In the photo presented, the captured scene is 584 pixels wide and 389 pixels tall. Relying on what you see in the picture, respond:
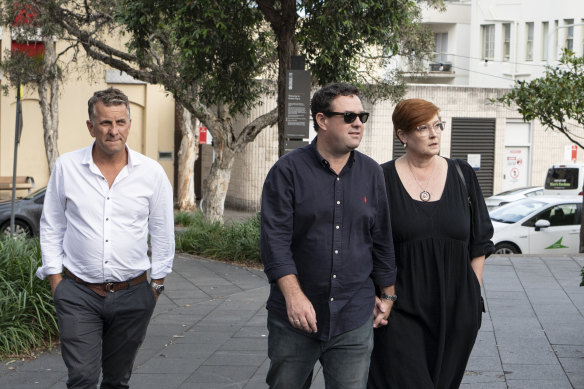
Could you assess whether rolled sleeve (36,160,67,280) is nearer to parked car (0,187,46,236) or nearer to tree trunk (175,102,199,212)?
parked car (0,187,46,236)

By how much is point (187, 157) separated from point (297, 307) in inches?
950

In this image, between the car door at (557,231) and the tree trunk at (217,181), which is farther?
the tree trunk at (217,181)

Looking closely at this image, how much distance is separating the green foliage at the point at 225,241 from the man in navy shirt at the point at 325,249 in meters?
8.87

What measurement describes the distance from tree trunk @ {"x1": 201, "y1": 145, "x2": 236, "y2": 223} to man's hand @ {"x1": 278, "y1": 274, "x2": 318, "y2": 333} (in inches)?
644

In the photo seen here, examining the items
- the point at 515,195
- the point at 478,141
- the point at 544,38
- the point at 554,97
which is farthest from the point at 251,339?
the point at 544,38

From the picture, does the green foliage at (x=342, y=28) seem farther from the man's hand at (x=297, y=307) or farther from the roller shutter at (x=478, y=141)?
the roller shutter at (x=478, y=141)

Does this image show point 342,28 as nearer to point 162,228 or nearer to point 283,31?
point 283,31

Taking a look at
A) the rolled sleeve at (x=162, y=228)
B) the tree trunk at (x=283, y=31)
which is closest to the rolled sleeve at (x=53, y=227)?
the rolled sleeve at (x=162, y=228)

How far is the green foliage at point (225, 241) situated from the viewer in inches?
521

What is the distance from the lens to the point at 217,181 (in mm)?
20344

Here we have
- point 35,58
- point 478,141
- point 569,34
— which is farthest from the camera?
point 569,34

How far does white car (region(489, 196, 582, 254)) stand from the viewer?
1633 cm

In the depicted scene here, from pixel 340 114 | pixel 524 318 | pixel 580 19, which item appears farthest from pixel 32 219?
pixel 580 19

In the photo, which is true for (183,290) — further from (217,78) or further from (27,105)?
(27,105)
